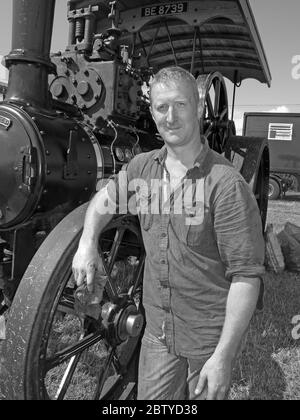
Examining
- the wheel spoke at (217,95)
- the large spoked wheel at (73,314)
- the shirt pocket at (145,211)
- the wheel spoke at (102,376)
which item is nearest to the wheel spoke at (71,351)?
A: the large spoked wheel at (73,314)

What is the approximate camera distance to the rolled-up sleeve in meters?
1.34

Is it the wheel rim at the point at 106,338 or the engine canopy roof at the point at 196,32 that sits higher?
the engine canopy roof at the point at 196,32

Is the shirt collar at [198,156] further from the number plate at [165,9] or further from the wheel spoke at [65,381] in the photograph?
the number plate at [165,9]

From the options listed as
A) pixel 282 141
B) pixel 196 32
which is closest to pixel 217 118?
pixel 196 32

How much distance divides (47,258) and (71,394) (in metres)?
1.04

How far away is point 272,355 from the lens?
9.05ft

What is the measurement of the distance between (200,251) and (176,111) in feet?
1.58

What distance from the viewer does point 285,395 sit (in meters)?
2.36

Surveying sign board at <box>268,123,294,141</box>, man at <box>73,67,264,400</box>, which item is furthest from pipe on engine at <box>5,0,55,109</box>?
sign board at <box>268,123,294,141</box>

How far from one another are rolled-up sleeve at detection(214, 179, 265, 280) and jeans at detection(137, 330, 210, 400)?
1.37ft

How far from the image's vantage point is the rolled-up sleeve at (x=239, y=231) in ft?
4.39

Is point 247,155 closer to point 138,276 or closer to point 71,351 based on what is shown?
point 138,276

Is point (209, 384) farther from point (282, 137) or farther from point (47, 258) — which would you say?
point (282, 137)

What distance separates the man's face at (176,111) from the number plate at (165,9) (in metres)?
2.15
